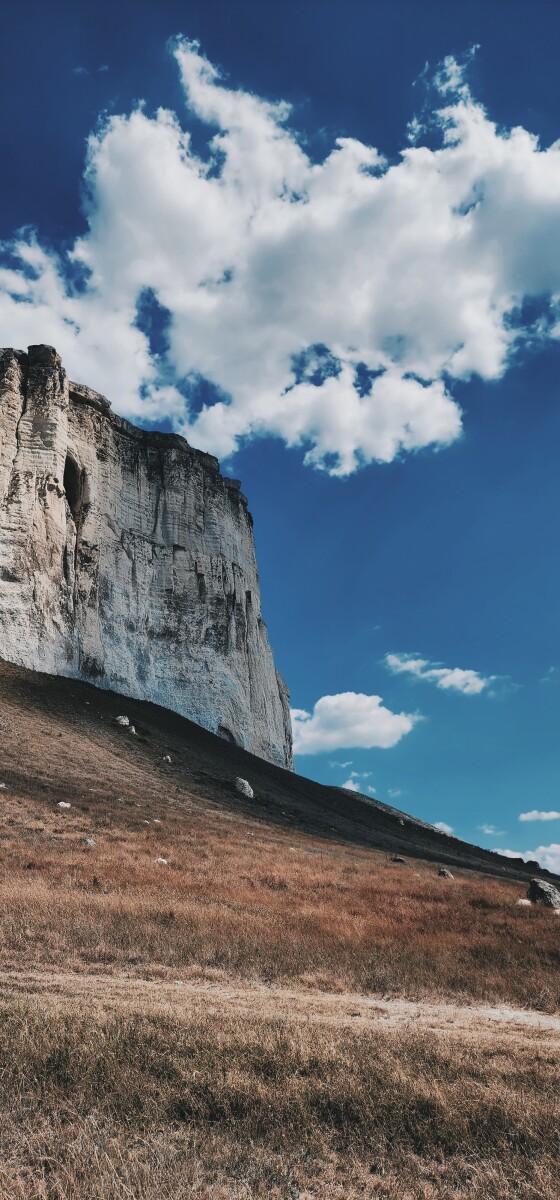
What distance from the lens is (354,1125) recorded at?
174 inches

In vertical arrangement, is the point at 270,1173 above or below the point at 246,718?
below

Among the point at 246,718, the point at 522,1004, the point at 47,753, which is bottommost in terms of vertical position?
the point at 522,1004

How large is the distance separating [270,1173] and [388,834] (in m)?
43.3

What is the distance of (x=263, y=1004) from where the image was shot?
24.1ft

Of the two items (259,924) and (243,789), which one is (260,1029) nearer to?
(259,924)

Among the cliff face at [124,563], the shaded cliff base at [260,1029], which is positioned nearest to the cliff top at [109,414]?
the cliff face at [124,563]

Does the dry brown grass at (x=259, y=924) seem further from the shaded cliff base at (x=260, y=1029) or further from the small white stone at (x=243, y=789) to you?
the small white stone at (x=243, y=789)

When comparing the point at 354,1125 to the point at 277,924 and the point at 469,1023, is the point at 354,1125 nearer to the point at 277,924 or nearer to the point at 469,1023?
the point at 469,1023

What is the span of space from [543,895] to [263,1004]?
13.8m

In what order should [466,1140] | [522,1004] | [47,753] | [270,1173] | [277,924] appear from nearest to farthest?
[270,1173]
[466,1140]
[522,1004]
[277,924]
[47,753]

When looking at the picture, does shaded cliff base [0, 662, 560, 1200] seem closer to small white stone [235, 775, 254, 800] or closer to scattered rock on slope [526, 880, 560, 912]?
scattered rock on slope [526, 880, 560, 912]

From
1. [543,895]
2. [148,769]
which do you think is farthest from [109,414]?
[543,895]

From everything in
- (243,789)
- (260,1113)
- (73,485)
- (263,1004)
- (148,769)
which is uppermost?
(73,485)

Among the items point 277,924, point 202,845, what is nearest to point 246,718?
point 202,845
